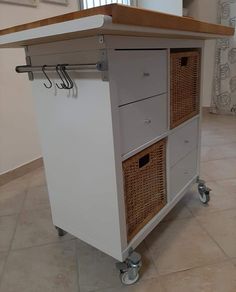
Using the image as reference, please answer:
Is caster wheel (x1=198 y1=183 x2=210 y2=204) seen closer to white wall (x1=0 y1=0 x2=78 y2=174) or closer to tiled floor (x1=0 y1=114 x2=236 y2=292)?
A: tiled floor (x1=0 y1=114 x2=236 y2=292)

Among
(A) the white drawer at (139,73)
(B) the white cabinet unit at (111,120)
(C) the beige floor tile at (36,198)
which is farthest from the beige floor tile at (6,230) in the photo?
(A) the white drawer at (139,73)

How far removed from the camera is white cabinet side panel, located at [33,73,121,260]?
0.82 meters

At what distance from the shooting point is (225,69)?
3.12m

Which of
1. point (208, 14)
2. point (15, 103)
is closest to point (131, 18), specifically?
point (15, 103)

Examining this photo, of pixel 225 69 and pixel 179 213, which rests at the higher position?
pixel 225 69

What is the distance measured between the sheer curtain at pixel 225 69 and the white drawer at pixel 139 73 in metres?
2.41

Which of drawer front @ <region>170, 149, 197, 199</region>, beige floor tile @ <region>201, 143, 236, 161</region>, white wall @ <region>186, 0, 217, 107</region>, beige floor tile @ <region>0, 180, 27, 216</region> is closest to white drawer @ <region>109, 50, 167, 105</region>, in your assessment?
drawer front @ <region>170, 149, 197, 199</region>

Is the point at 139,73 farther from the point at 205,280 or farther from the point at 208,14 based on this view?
the point at 208,14

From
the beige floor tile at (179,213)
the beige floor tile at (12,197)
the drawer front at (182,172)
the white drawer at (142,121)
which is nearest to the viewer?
the white drawer at (142,121)

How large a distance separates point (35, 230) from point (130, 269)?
1.91 feet

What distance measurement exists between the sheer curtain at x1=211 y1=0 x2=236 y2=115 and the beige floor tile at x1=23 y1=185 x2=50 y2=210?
7.97ft

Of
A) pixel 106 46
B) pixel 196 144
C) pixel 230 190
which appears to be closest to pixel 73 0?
pixel 196 144

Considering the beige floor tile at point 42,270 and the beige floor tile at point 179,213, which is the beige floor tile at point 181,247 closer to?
the beige floor tile at point 179,213

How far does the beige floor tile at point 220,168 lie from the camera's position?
1.76 meters
